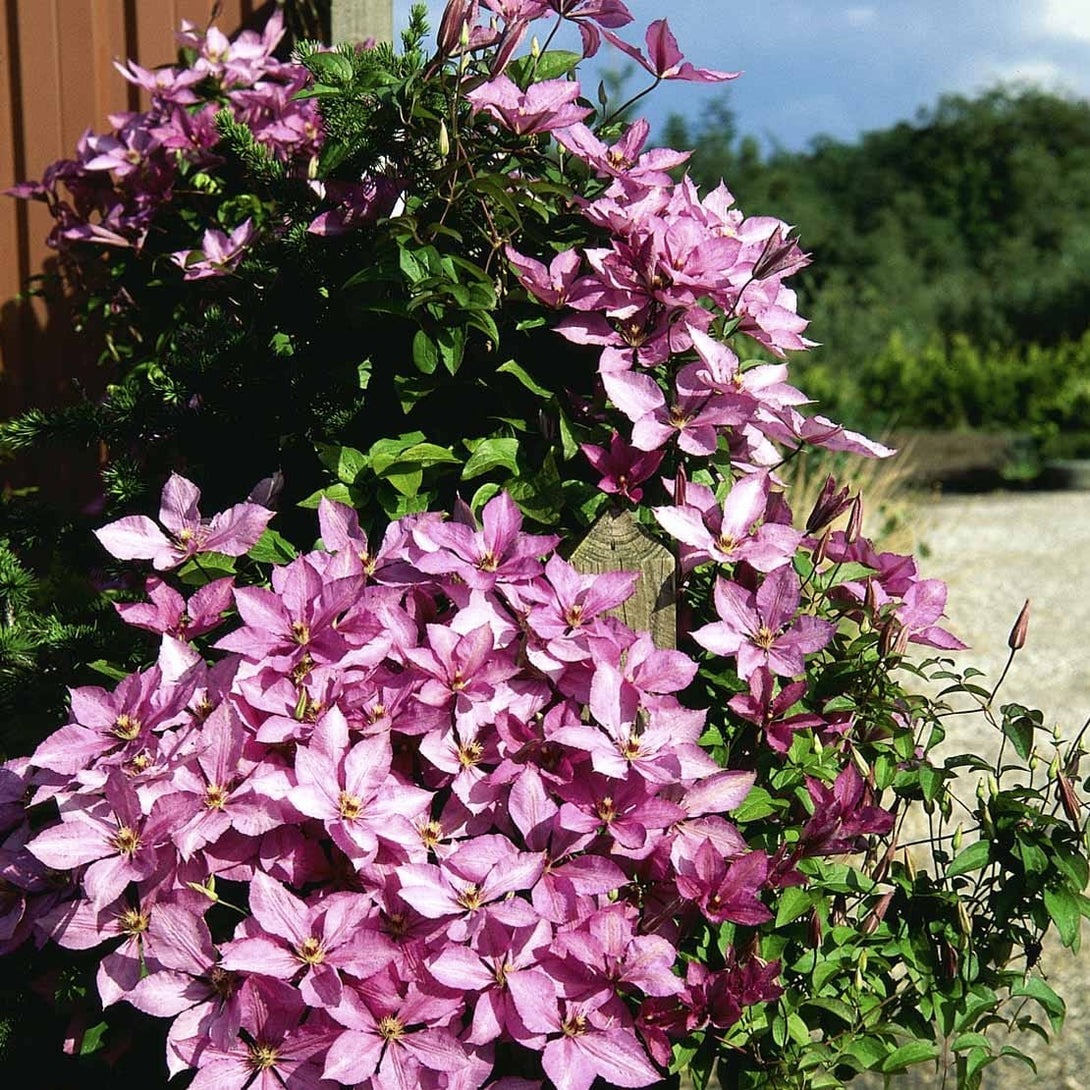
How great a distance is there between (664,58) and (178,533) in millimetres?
922

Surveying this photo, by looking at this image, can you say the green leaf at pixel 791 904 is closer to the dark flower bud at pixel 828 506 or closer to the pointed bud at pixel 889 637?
the pointed bud at pixel 889 637

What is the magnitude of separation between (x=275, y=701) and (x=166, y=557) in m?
0.31

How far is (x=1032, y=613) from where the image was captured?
6070 mm

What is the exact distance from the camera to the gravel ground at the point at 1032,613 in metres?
2.40

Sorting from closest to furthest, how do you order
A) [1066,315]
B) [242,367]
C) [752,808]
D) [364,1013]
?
[364,1013] → [752,808] → [242,367] → [1066,315]

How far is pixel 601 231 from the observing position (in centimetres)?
164

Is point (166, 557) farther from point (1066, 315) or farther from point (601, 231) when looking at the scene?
point (1066, 315)

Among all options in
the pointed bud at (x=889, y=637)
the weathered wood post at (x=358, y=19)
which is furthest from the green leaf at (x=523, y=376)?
the weathered wood post at (x=358, y=19)

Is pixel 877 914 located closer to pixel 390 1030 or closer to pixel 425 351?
pixel 390 1030

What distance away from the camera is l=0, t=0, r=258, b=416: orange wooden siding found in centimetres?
347

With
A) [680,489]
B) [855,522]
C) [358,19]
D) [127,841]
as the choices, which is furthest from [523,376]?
[358,19]

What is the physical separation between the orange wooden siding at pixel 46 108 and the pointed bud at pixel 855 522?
9.07 ft

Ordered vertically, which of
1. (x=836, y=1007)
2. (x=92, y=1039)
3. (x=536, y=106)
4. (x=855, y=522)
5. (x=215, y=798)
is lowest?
(x=92, y=1039)

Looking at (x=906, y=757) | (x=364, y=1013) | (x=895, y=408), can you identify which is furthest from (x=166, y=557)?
(x=895, y=408)
